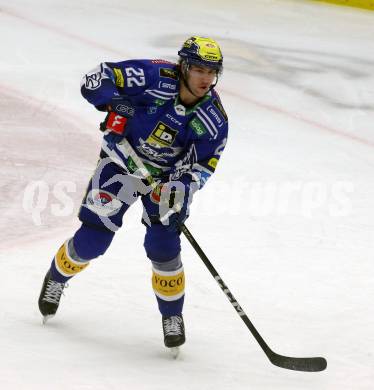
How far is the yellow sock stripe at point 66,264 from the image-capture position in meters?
4.54

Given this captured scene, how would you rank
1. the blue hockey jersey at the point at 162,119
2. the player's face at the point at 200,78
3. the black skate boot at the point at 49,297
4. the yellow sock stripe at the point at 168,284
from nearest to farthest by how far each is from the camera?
the player's face at the point at 200,78 → the blue hockey jersey at the point at 162,119 → the yellow sock stripe at the point at 168,284 → the black skate boot at the point at 49,297

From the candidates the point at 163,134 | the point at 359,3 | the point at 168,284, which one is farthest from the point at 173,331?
the point at 359,3

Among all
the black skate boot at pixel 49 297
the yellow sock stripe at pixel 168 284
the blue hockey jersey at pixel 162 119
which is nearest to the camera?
the blue hockey jersey at pixel 162 119

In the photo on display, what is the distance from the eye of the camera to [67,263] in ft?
14.9

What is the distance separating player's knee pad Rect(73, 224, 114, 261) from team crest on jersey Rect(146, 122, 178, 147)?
48 centimetres

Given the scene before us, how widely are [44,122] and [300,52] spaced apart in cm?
408

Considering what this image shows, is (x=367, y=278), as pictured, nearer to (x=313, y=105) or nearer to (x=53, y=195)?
(x=53, y=195)

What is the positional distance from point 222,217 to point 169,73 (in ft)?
7.13

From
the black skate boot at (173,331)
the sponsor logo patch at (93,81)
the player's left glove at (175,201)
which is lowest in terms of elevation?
the black skate boot at (173,331)

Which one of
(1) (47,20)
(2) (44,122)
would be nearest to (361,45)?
(1) (47,20)

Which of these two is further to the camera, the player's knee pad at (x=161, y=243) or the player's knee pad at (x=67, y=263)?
the player's knee pad at (x=67, y=263)

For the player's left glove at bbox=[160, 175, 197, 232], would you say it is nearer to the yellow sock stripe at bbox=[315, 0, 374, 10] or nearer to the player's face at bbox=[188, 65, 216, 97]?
the player's face at bbox=[188, 65, 216, 97]

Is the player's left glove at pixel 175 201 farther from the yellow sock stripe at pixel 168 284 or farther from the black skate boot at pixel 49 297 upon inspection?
the black skate boot at pixel 49 297

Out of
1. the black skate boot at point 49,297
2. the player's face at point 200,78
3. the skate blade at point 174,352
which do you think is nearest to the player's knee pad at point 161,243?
the skate blade at point 174,352
